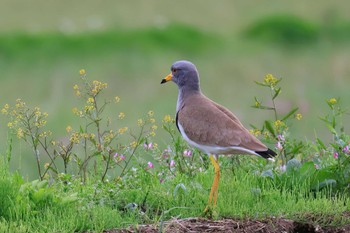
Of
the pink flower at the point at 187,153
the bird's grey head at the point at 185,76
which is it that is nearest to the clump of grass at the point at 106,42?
the pink flower at the point at 187,153

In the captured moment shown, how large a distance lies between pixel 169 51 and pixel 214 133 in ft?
31.6

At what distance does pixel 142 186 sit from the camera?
796 cm

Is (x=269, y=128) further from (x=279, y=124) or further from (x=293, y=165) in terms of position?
(x=293, y=165)

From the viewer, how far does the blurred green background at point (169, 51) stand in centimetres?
1524

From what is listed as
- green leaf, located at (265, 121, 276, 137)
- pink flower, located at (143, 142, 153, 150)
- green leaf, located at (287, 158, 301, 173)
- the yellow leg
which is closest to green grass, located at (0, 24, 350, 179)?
pink flower, located at (143, 142, 153, 150)

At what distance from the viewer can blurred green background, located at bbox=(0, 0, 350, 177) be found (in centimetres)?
1524

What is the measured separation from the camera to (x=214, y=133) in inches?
306

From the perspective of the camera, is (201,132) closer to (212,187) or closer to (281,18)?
(212,187)

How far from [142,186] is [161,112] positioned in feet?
21.5

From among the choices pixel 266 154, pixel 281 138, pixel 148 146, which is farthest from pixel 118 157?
pixel 266 154

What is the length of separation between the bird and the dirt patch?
16 cm

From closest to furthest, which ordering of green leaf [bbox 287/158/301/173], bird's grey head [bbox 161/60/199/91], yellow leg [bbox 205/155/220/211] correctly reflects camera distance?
1. yellow leg [bbox 205/155/220/211]
2. green leaf [bbox 287/158/301/173]
3. bird's grey head [bbox 161/60/199/91]

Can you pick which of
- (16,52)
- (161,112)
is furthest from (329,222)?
(16,52)

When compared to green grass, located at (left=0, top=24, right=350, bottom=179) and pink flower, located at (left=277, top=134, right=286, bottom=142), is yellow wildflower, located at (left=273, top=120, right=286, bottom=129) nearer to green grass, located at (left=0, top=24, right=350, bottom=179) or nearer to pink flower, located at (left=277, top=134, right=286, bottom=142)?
pink flower, located at (left=277, top=134, right=286, bottom=142)
